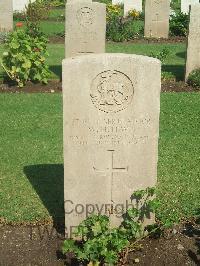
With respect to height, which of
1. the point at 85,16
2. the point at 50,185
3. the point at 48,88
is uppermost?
the point at 85,16

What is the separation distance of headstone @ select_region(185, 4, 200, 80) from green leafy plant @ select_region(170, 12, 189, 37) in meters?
7.15

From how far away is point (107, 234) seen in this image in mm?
4074

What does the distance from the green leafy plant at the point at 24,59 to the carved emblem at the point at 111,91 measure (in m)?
6.21

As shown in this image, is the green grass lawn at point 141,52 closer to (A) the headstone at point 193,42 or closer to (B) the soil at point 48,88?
(A) the headstone at point 193,42

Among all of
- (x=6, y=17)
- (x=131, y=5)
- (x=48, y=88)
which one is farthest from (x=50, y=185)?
(x=131, y=5)

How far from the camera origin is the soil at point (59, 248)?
436cm

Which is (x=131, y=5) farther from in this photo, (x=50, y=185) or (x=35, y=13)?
(x=50, y=185)

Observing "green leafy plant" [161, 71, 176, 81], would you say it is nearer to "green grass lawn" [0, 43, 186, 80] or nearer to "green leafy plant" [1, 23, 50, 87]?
"green grass lawn" [0, 43, 186, 80]

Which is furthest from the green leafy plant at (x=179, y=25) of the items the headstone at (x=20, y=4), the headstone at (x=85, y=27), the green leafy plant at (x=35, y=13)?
the headstone at (x=85, y=27)

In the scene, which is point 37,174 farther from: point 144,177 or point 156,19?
point 156,19

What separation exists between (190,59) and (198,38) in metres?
0.49

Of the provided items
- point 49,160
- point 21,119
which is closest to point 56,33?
point 21,119

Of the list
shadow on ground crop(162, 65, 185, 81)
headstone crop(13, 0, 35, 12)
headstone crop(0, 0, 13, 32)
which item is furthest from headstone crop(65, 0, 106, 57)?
headstone crop(13, 0, 35, 12)

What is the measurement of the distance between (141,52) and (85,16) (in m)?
4.22
